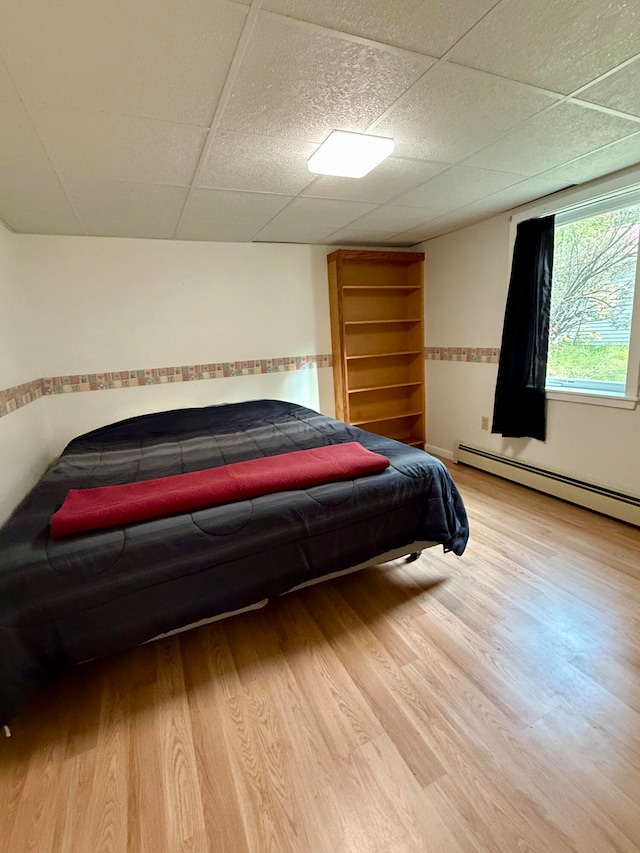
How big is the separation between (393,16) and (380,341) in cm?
304

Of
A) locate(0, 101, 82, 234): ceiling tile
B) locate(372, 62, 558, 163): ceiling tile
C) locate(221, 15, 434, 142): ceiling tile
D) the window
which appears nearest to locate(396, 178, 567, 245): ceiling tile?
the window

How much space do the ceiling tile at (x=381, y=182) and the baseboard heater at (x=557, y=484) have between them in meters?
2.24

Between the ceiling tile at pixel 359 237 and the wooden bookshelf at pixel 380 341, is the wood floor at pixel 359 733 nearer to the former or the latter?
the wooden bookshelf at pixel 380 341

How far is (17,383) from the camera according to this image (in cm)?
245

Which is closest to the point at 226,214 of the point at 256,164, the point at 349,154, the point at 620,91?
the point at 256,164

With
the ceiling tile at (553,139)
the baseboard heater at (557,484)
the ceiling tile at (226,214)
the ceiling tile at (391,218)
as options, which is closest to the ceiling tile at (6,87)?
the ceiling tile at (226,214)

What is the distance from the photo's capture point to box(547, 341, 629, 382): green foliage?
8.37 ft

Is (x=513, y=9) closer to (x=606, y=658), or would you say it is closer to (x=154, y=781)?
(x=606, y=658)

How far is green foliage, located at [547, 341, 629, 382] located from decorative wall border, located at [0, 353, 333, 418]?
1942 mm

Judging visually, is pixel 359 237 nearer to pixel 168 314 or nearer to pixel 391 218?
pixel 391 218

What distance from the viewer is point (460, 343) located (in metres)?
3.65

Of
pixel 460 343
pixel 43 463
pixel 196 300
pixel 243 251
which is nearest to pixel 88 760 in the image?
pixel 43 463

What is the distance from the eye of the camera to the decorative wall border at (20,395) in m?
2.21

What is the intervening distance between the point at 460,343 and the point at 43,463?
140 inches
